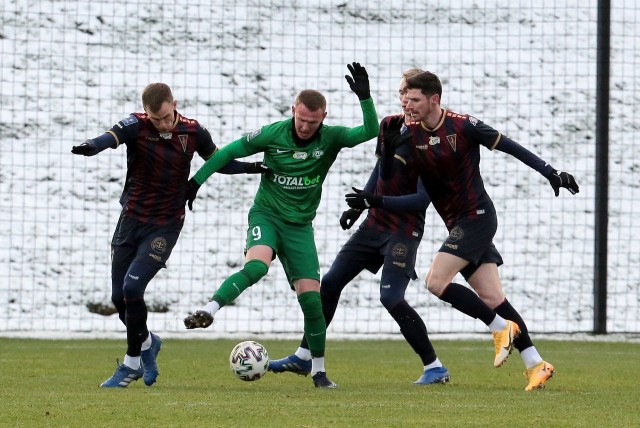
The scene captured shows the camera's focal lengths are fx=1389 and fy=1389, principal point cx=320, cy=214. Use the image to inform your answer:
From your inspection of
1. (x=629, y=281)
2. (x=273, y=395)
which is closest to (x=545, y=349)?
(x=629, y=281)

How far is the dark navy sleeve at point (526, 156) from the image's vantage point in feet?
28.3

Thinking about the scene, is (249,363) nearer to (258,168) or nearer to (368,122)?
(258,168)

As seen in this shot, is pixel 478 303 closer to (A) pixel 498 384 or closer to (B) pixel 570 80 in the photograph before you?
(A) pixel 498 384

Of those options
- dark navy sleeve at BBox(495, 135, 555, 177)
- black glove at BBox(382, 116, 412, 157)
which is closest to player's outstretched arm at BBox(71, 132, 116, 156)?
black glove at BBox(382, 116, 412, 157)

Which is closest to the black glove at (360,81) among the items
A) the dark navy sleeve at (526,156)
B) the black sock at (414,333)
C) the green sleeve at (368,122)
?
the green sleeve at (368,122)

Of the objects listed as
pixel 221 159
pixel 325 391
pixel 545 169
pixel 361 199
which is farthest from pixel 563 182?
pixel 221 159

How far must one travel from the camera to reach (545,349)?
12531 mm

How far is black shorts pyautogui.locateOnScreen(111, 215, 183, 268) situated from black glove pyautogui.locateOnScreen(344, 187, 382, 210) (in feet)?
4.24

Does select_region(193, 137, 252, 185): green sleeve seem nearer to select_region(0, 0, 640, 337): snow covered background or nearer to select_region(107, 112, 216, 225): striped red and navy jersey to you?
select_region(107, 112, 216, 225): striped red and navy jersey

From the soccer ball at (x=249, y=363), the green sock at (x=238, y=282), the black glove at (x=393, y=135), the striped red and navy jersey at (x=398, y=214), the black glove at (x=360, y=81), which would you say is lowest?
the soccer ball at (x=249, y=363)

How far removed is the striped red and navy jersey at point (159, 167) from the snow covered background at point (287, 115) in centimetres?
555

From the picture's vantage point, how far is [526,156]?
Answer: 28.5ft

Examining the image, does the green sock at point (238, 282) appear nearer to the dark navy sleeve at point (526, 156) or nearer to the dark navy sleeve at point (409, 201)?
the dark navy sleeve at point (409, 201)

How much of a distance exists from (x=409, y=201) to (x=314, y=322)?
100 centimetres
